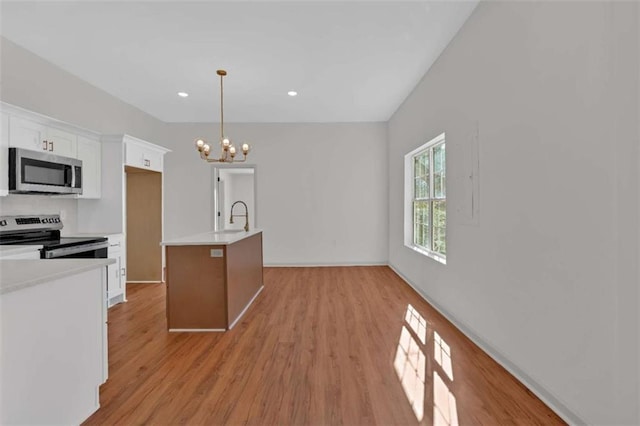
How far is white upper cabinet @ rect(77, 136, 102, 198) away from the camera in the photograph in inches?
153

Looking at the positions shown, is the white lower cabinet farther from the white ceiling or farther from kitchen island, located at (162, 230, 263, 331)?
the white ceiling

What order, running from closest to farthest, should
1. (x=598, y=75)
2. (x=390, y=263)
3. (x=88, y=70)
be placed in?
(x=598, y=75) → (x=88, y=70) → (x=390, y=263)

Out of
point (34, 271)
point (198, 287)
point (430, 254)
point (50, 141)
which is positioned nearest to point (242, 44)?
point (50, 141)

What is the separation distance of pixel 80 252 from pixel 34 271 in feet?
7.40

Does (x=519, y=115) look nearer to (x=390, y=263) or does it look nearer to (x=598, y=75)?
(x=598, y=75)

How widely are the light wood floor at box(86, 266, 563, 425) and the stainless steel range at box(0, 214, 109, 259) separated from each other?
2.74ft

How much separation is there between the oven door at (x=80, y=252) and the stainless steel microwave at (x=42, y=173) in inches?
25.5

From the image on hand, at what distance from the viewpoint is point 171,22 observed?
9.71ft

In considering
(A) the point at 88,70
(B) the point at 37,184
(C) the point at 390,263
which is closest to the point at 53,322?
(B) the point at 37,184

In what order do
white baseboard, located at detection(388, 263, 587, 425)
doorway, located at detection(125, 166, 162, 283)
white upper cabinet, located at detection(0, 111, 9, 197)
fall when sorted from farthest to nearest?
doorway, located at detection(125, 166, 162, 283) < white upper cabinet, located at detection(0, 111, 9, 197) < white baseboard, located at detection(388, 263, 587, 425)

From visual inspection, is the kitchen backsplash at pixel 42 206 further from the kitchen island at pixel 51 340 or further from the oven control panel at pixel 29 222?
the kitchen island at pixel 51 340

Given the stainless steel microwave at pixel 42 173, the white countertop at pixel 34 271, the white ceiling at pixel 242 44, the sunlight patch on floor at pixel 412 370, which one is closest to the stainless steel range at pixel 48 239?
the stainless steel microwave at pixel 42 173

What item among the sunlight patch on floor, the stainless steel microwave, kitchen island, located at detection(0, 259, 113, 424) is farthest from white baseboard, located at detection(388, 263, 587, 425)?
the stainless steel microwave

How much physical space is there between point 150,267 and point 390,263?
438 cm
